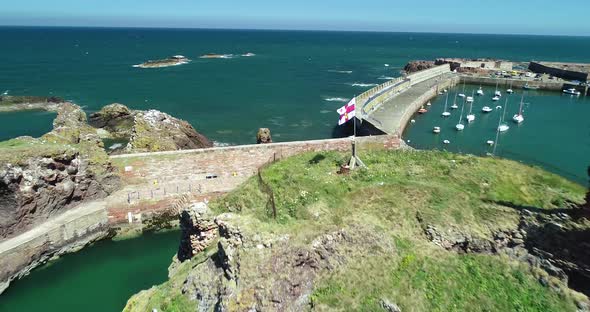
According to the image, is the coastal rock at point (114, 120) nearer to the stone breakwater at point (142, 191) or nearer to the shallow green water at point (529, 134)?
the stone breakwater at point (142, 191)

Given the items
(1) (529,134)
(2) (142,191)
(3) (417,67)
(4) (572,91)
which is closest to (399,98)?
(1) (529,134)

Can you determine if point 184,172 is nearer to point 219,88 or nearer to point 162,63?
point 219,88

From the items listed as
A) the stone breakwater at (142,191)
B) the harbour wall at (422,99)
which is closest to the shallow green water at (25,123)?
the stone breakwater at (142,191)

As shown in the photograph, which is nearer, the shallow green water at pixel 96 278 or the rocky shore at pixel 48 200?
the shallow green water at pixel 96 278

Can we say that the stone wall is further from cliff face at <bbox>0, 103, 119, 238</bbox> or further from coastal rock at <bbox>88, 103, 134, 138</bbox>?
coastal rock at <bbox>88, 103, 134, 138</bbox>

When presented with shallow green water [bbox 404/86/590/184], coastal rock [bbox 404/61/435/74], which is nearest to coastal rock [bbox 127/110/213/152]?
shallow green water [bbox 404/86/590/184]
